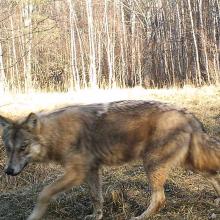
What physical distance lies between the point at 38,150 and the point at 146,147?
119 cm

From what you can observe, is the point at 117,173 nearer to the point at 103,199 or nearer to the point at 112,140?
the point at 103,199

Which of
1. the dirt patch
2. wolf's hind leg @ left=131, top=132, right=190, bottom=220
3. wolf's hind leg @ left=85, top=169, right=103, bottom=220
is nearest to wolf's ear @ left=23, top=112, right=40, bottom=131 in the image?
wolf's hind leg @ left=85, top=169, right=103, bottom=220

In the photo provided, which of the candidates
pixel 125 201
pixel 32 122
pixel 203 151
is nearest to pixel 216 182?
pixel 203 151

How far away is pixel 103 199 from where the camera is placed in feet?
17.6

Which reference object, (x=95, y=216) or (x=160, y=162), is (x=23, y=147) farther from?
(x=160, y=162)

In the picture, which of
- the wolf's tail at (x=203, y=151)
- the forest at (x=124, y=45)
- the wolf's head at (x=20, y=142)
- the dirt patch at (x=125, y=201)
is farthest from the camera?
the forest at (x=124, y=45)

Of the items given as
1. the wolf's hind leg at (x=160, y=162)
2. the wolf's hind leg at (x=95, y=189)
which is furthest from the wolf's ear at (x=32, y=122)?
the wolf's hind leg at (x=160, y=162)

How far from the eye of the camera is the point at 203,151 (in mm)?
4961

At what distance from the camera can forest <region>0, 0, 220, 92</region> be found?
1171 inches

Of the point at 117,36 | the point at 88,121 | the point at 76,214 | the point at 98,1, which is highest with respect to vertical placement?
the point at 98,1

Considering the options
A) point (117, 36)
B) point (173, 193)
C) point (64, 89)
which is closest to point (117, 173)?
point (173, 193)

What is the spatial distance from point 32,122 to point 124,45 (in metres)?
32.2

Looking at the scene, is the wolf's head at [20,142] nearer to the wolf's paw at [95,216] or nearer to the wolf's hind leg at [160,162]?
the wolf's paw at [95,216]

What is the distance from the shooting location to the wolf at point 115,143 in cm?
482
